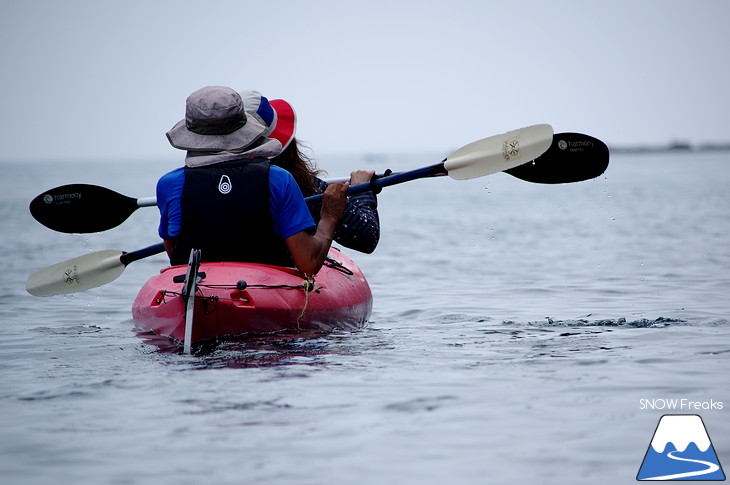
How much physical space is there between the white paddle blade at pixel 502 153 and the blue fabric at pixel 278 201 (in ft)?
5.35

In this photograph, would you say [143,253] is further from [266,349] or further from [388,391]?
[388,391]

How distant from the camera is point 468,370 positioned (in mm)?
5359

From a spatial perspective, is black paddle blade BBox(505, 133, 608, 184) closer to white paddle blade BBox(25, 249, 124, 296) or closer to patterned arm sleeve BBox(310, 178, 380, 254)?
patterned arm sleeve BBox(310, 178, 380, 254)

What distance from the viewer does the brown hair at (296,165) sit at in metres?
6.64

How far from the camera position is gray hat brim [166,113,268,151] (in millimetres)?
5926

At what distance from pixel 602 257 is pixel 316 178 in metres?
7.58

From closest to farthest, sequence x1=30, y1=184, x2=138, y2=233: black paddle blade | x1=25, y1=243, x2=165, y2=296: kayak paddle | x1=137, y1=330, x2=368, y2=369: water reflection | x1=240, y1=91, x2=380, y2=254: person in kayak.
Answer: x1=137, y1=330, x2=368, y2=369: water reflection
x1=240, y1=91, x2=380, y2=254: person in kayak
x1=25, y1=243, x2=165, y2=296: kayak paddle
x1=30, y1=184, x2=138, y2=233: black paddle blade

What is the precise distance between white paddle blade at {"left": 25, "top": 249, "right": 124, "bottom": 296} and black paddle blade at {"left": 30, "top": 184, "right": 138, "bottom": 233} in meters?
0.26

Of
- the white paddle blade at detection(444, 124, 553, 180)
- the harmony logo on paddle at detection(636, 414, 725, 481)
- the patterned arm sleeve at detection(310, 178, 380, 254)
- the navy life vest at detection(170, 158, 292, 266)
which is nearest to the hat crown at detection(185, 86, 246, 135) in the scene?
the navy life vest at detection(170, 158, 292, 266)

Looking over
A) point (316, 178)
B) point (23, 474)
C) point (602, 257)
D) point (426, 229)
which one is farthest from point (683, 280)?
point (426, 229)

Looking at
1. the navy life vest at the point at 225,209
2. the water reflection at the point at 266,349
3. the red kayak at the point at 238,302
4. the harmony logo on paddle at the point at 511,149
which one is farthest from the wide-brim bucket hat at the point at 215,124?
the harmony logo on paddle at the point at 511,149

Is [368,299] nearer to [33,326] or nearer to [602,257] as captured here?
[33,326]

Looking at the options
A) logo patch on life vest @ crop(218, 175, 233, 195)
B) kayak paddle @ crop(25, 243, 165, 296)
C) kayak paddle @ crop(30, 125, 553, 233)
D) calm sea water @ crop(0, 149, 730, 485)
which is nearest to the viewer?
calm sea water @ crop(0, 149, 730, 485)

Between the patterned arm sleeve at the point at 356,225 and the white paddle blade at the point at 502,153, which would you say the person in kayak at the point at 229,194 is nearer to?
the patterned arm sleeve at the point at 356,225
